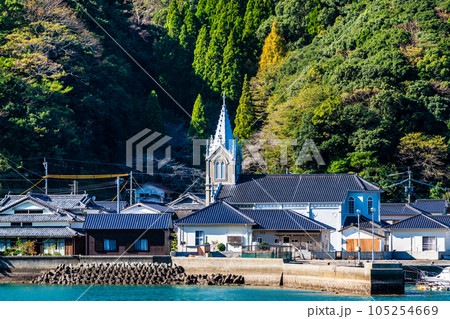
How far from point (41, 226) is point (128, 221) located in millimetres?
5169

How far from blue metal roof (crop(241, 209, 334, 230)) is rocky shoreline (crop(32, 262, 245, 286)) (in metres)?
6.61

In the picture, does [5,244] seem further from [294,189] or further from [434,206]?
[434,206]

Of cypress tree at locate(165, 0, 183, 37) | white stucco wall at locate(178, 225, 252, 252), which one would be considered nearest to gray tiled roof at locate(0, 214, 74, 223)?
white stucco wall at locate(178, 225, 252, 252)

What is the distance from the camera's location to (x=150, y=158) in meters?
80.2

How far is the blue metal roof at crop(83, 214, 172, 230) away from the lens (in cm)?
4819

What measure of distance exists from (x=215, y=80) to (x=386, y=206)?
31.0m

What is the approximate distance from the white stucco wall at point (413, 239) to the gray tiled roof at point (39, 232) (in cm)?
1834

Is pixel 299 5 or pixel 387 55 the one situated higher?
pixel 299 5

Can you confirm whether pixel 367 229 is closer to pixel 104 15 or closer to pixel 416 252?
pixel 416 252

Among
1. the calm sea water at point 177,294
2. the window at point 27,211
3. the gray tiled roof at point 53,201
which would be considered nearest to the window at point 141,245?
the calm sea water at point 177,294

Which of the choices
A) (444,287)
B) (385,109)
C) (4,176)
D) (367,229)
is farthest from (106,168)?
(444,287)

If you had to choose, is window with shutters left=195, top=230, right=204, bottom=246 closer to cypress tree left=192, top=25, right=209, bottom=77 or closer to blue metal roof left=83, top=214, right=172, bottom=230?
blue metal roof left=83, top=214, right=172, bottom=230

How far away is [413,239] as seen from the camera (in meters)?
50.4

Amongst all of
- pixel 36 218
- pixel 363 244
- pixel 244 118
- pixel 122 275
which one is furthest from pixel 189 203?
pixel 122 275
